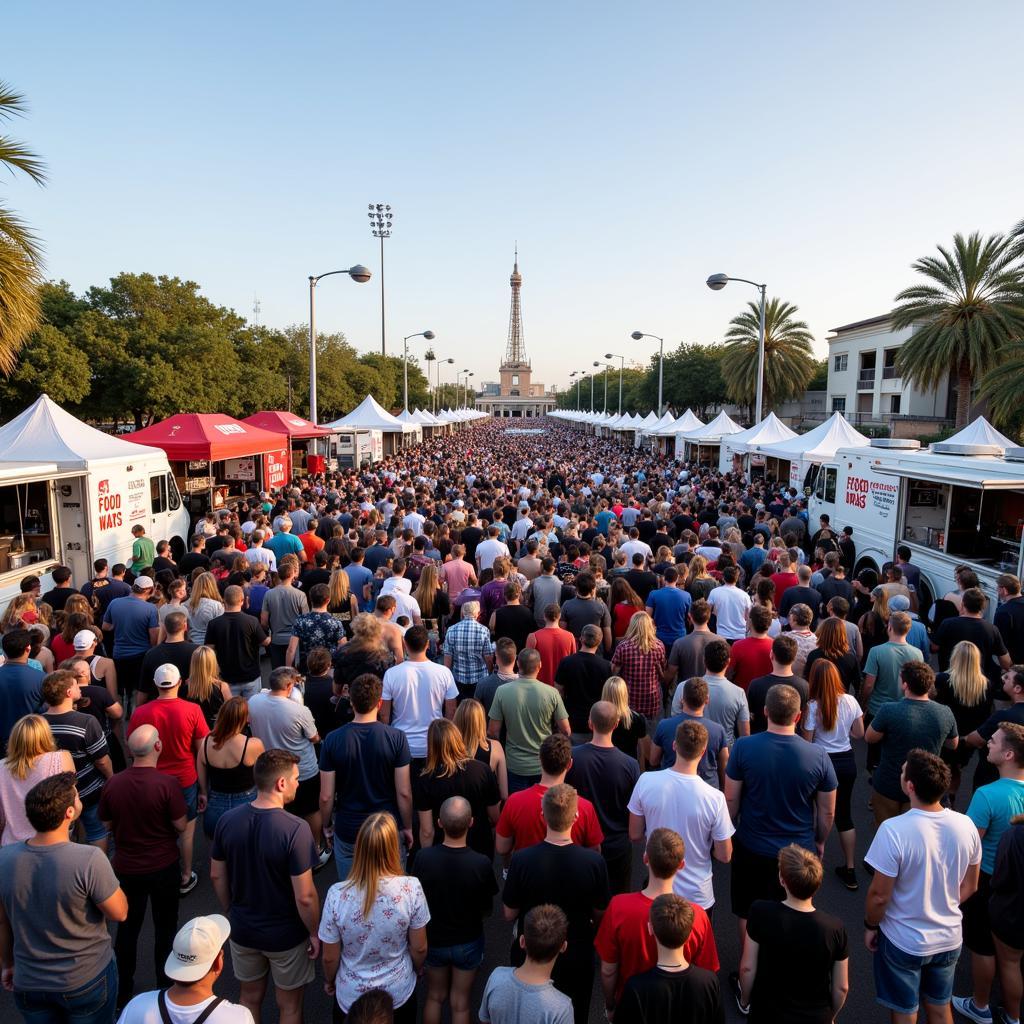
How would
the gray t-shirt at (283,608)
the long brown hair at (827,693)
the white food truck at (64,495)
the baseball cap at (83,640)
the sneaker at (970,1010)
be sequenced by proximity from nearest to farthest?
1. the sneaker at (970,1010)
2. the long brown hair at (827,693)
3. the baseball cap at (83,640)
4. the gray t-shirt at (283,608)
5. the white food truck at (64,495)

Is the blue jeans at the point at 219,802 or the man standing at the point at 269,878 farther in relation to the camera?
the blue jeans at the point at 219,802

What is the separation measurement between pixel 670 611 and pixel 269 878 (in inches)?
191

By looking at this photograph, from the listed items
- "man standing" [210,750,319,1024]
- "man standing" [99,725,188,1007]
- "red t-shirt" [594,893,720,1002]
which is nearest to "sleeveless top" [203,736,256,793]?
"man standing" [99,725,188,1007]

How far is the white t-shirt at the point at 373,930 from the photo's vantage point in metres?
2.95

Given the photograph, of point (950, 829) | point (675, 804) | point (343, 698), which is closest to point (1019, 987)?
point (950, 829)

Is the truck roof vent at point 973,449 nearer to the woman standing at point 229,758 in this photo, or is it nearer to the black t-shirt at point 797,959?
the black t-shirt at point 797,959

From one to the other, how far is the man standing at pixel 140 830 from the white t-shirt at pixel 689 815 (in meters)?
2.49

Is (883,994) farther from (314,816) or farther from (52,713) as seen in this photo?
(52,713)

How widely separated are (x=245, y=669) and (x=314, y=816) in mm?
1707

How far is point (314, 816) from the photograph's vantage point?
16.5ft

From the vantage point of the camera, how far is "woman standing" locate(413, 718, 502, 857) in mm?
3893

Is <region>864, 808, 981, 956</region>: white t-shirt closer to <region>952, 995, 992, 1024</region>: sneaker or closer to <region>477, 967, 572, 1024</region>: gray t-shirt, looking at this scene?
<region>952, 995, 992, 1024</region>: sneaker

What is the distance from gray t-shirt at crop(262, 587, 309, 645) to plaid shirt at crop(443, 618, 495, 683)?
188 centimetres

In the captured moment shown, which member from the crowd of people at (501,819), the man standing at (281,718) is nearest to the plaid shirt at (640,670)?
the crowd of people at (501,819)
